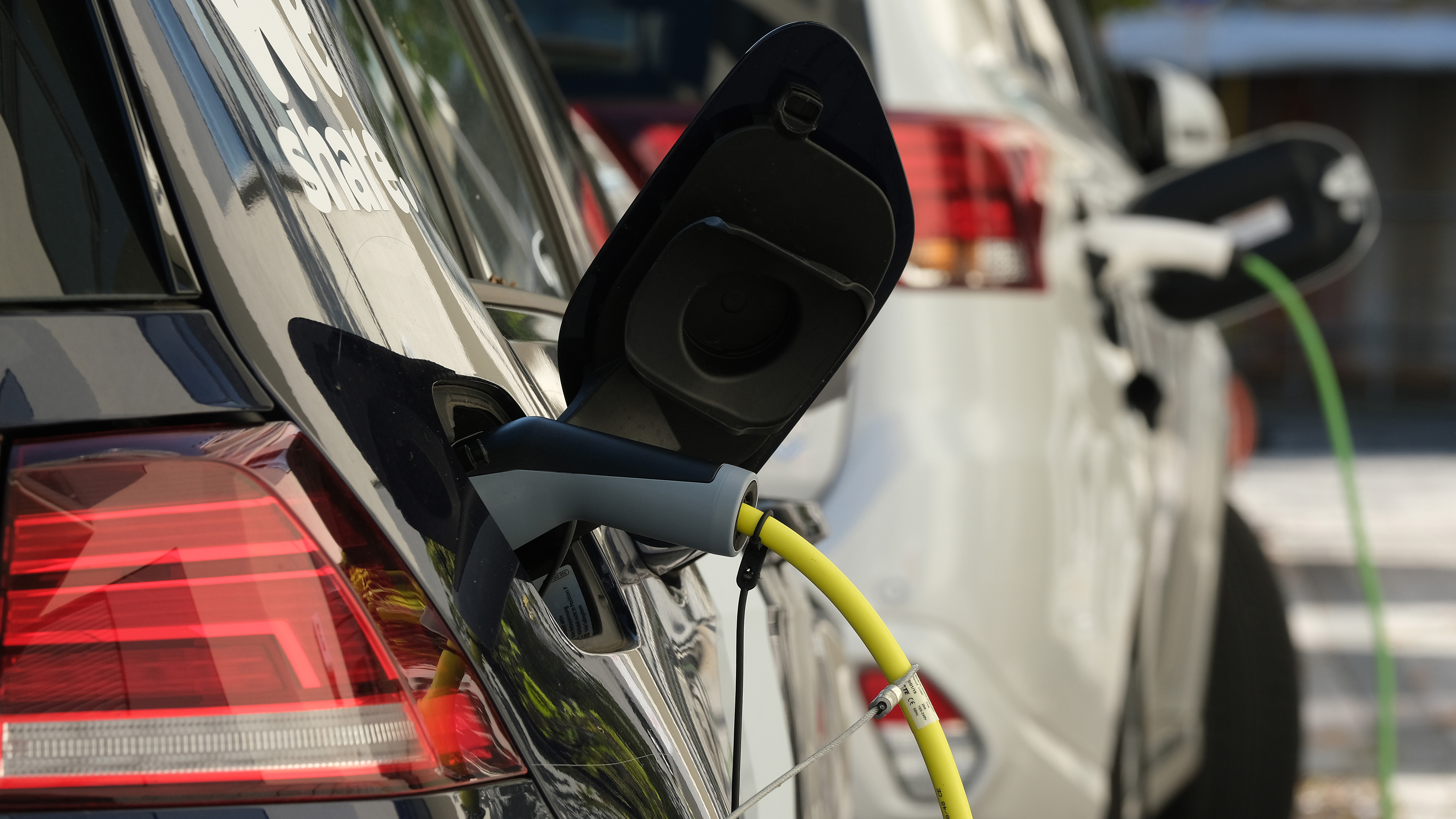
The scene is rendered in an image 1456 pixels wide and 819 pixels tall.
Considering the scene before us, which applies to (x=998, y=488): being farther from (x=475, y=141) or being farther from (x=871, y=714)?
(x=871, y=714)

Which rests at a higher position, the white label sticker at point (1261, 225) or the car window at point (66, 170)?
the white label sticker at point (1261, 225)

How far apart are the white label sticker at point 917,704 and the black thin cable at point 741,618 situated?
0.12m

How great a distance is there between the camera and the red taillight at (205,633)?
818 millimetres

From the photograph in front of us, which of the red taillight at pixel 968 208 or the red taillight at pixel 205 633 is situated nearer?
the red taillight at pixel 205 633

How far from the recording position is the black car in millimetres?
822

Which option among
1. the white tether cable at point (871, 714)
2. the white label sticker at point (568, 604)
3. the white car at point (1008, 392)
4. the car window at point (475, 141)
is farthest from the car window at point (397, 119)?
the white car at point (1008, 392)

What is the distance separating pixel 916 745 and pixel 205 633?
181 centimetres

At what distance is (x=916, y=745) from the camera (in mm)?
2488

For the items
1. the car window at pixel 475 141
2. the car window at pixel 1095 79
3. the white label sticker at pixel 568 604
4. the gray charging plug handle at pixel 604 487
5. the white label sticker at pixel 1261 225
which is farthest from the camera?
the car window at pixel 1095 79

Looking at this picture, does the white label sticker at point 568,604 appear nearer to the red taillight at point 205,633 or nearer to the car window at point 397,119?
the red taillight at point 205,633

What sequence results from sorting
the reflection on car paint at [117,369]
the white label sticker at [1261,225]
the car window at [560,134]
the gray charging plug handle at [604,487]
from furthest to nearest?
the white label sticker at [1261,225] < the car window at [560,134] < the gray charging plug handle at [604,487] < the reflection on car paint at [117,369]

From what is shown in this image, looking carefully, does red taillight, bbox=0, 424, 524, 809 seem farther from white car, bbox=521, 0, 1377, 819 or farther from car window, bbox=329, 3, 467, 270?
white car, bbox=521, 0, 1377, 819

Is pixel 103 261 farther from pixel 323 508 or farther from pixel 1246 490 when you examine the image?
pixel 1246 490

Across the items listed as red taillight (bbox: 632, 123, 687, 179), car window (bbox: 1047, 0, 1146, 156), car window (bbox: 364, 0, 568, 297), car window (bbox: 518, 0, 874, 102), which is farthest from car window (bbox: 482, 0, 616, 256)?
car window (bbox: 1047, 0, 1146, 156)
